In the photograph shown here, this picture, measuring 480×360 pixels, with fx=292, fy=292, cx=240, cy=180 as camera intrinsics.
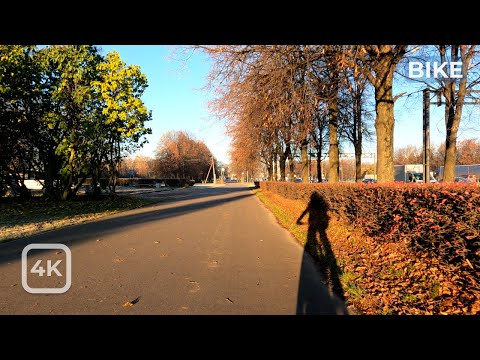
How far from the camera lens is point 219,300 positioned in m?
3.99

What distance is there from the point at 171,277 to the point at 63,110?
16396 mm

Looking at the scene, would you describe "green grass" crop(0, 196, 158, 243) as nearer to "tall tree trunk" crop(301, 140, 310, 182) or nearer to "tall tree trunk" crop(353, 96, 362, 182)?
"tall tree trunk" crop(301, 140, 310, 182)

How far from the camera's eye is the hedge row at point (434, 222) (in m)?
4.02

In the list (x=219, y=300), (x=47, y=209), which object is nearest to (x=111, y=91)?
(x=47, y=209)

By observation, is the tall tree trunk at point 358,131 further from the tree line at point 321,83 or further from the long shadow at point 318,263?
the long shadow at point 318,263

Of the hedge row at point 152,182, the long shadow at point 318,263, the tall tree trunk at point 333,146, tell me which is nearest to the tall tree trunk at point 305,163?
the tall tree trunk at point 333,146

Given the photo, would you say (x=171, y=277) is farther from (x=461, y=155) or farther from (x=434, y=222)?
(x=461, y=155)

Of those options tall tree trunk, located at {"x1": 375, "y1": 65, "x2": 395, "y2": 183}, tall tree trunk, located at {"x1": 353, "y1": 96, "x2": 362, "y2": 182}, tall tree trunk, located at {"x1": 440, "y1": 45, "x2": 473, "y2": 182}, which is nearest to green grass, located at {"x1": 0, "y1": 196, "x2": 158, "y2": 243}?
tall tree trunk, located at {"x1": 375, "y1": 65, "x2": 395, "y2": 183}

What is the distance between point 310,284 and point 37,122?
62.9 feet

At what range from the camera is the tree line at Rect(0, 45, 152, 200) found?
16.0 meters

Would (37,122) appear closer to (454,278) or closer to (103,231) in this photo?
(103,231)

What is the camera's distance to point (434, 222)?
183 inches

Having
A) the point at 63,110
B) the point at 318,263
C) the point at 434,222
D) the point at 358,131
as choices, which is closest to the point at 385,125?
the point at 434,222

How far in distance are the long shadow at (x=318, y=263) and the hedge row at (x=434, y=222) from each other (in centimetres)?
129
